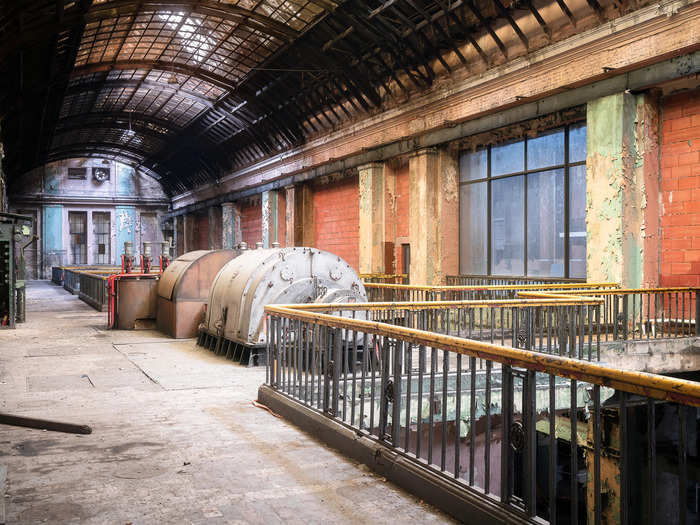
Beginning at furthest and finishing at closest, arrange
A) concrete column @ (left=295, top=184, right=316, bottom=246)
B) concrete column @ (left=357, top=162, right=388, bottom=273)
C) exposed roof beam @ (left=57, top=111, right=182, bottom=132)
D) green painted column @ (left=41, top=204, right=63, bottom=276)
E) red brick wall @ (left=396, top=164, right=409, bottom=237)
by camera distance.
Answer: green painted column @ (left=41, top=204, right=63, bottom=276) → exposed roof beam @ (left=57, top=111, right=182, bottom=132) → concrete column @ (left=295, top=184, right=316, bottom=246) → concrete column @ (left=357, top=162, right=388, bottom=273) → red brick wall @ (left=396, top=164, right=409, bottom=237)

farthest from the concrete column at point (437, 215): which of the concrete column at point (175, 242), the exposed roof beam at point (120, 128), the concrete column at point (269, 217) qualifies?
the concrete column at point (175, 242)

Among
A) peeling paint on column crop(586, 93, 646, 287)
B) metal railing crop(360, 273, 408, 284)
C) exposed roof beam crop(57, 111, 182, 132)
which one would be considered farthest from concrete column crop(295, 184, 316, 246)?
peeling paint on column crop(586, 93, 646, 287)

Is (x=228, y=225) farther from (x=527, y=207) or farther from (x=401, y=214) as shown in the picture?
(x=527, y=207)

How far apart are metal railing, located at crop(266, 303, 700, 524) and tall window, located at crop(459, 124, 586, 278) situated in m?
4.09

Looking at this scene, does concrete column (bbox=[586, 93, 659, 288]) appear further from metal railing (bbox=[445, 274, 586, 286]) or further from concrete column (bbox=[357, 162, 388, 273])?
concrete column (bbox=[357, 162, 388, 273])

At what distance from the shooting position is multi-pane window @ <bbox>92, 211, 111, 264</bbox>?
A: 4481 cm

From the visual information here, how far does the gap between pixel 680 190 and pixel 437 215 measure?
678cm

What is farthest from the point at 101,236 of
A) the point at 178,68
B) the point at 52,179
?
the point at 178,68

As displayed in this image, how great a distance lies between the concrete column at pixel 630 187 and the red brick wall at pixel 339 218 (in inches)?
416

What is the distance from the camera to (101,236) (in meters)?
45.2

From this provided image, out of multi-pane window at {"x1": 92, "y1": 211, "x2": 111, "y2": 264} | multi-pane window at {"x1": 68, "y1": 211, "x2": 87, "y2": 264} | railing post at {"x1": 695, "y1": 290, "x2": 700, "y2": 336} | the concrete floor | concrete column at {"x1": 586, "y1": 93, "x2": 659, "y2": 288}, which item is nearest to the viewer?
the concrete floor

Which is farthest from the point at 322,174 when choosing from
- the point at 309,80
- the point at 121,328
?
the point at 121,328

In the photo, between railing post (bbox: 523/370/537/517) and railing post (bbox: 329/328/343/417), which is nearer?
railing post (bbox: 523/370/537/517)

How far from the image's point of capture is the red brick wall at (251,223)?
31281 millimetres
